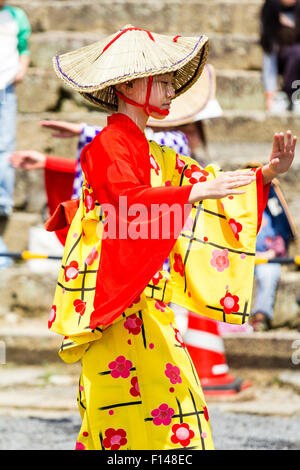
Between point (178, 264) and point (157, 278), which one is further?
point (178, 264)

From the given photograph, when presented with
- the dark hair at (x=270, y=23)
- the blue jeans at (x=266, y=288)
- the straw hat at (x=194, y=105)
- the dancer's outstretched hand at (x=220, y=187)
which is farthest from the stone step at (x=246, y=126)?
the dancer's outstretched hand at (x=220, y=187)

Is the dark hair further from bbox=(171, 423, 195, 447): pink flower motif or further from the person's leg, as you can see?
bbox=(171, 423, 195, 447): pink flower motif

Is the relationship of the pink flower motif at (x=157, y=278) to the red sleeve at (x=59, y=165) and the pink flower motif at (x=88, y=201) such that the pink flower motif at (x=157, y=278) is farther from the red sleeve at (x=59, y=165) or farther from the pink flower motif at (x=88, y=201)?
the red sleeve at (x=59, y=165)

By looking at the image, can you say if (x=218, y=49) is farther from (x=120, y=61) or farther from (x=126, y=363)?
(x=126, y=363)

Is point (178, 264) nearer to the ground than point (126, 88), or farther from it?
nearer to the ground

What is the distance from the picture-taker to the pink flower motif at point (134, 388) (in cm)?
312

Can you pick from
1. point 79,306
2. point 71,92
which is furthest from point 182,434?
point 71,92

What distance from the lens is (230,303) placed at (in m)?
3.26

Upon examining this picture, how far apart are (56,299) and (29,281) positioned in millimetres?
3407

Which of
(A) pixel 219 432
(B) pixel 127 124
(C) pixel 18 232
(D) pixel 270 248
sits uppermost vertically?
(B) pixel 127 124

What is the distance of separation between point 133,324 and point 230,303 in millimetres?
364

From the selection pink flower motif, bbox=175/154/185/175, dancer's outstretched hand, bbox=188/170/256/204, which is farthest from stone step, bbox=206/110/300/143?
dancer's outstretched hand, bbox=188/170/256/204

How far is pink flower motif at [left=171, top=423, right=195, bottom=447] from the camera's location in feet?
10.1

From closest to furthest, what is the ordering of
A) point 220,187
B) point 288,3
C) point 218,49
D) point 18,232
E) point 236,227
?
point 220,187 → point 236,227 → point 18,232 → point 288,3 → point 218,49
